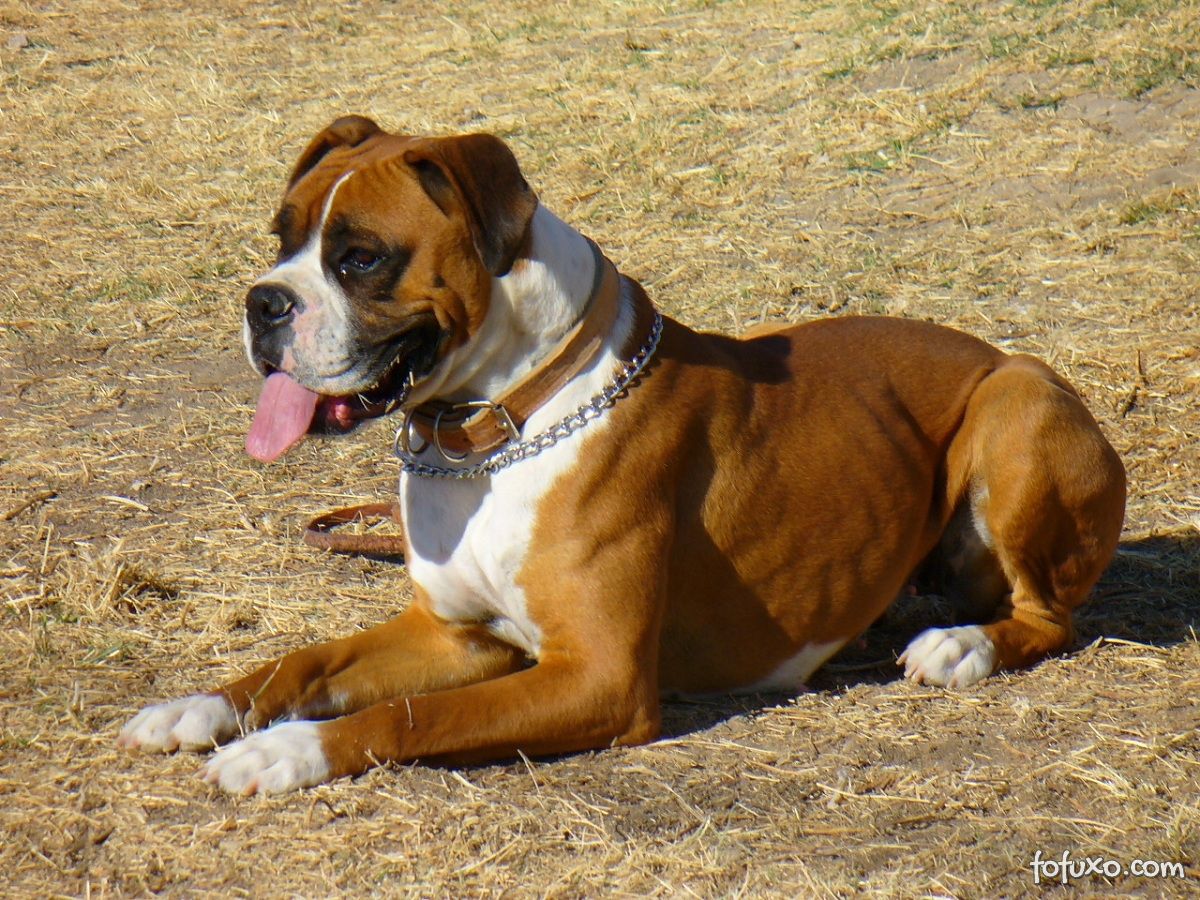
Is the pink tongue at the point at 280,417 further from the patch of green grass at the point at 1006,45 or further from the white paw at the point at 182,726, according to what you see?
the patch of green grass at the point at 1006,45

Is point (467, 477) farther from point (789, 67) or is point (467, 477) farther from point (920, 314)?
point (789, 67)

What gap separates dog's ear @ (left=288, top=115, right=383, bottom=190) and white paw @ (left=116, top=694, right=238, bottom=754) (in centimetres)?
136

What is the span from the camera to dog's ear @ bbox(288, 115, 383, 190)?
393cm

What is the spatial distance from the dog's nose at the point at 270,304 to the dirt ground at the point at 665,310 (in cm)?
106

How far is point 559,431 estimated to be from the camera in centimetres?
362

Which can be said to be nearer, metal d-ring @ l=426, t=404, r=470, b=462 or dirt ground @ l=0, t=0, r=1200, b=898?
dirt ground @ l=0, t=0, r=1200, b=898

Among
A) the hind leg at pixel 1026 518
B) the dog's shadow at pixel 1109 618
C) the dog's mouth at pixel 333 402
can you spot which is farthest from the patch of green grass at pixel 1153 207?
the dog's mouth at pixel 333 402

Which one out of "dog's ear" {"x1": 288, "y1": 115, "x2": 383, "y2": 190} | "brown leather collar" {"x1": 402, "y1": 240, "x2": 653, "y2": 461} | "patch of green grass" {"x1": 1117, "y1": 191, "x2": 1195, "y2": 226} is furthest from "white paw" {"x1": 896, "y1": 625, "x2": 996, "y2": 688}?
"patch of green grass" {"x1": 1117, "y1": 191, "x2": 1195, "y2": 226}

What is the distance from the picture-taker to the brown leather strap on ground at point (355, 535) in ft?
15.8

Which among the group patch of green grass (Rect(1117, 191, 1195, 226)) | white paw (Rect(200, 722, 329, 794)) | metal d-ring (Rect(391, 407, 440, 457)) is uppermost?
metal d-ring (Rect(391, 407, 440, 457))

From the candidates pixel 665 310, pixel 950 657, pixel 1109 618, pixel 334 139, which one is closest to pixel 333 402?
pixel 334 139

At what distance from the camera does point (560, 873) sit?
10.1ft

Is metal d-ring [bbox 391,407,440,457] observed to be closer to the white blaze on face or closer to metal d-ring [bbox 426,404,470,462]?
metal d-ring [bbox 426,404,470,462]

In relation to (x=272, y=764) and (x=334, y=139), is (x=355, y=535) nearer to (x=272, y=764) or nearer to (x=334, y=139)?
(x=334, y=139)
